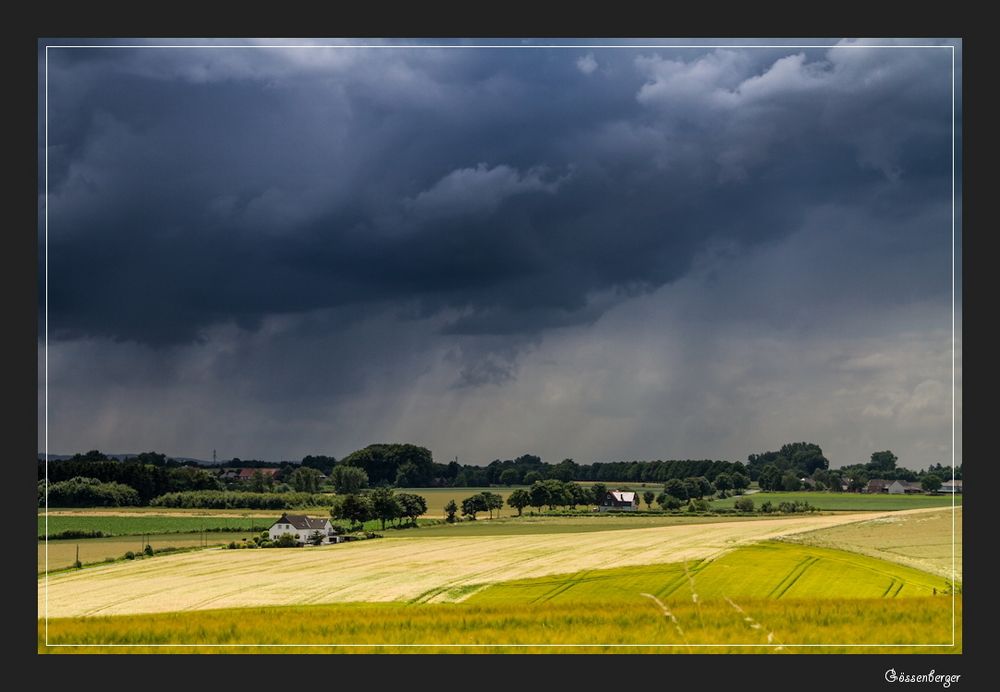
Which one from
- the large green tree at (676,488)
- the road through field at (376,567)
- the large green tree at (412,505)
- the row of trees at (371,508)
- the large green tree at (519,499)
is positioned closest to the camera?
the road through field at (376,567)

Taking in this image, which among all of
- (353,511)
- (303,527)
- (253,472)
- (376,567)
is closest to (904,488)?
(376,567)

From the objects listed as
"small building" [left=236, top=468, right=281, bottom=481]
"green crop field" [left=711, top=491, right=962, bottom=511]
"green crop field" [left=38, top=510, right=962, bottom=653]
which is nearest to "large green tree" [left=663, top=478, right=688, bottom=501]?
"green crop field" [left=711, top=491, right=962, bottom=511]

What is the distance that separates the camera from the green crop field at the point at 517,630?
15359mm

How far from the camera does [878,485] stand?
16.5 metres

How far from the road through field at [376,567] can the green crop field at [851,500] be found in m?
0.20

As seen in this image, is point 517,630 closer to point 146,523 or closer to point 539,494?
point 539,494

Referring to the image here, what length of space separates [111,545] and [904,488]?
12.6m

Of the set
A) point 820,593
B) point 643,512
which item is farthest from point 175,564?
point 820,593

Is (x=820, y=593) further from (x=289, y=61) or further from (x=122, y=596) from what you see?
(x=289, y=61)

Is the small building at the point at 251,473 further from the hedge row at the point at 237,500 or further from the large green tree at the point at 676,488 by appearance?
the large green tree at the point at 676,488

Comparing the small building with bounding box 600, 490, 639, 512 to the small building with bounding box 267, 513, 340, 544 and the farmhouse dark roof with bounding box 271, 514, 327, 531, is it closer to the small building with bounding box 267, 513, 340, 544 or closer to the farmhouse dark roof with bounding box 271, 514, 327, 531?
the small building with bounding box 267, 513, 340, 544

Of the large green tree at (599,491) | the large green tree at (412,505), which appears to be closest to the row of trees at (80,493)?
the large green tree at (412,505)

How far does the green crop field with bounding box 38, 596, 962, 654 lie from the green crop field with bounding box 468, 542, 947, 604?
27 cm

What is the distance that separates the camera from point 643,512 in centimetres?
1686
